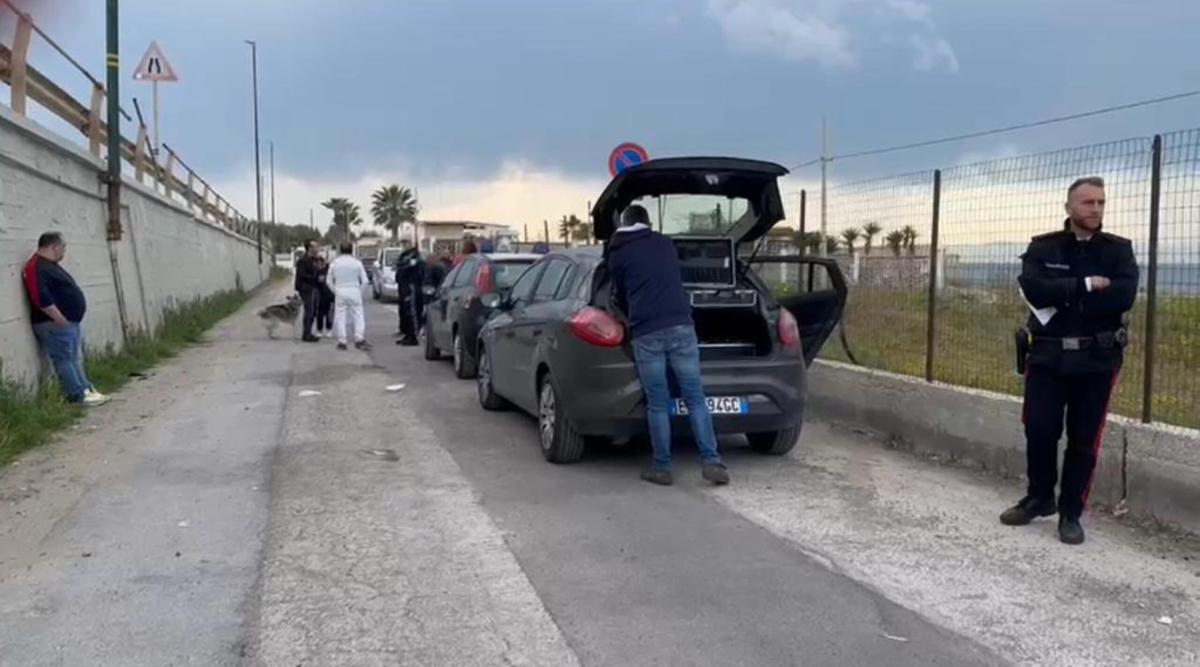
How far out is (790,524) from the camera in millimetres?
5727

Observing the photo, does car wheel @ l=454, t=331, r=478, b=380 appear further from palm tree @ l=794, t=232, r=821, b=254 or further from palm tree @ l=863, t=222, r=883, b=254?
palm tree @ l=863, t=222, r=883, b=254

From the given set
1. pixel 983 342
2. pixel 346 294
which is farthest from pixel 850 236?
pixel 346 294

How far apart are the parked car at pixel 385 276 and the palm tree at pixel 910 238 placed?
22223 millimetres

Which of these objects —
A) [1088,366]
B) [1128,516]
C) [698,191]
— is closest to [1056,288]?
[1088,366]

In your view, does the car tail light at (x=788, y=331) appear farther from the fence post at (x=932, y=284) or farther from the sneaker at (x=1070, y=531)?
the sneaker at (x=1070, y=531)

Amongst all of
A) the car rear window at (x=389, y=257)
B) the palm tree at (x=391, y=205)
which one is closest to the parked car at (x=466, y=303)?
the car rear window at (x=389, y=257)

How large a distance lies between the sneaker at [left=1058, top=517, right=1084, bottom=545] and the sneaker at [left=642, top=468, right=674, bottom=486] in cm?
234

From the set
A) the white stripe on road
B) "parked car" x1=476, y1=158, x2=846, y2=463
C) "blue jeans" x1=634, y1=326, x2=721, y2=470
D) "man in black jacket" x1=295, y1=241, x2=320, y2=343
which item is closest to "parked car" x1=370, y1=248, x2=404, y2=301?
"man in black jacket" x1=295, y1=241, x2=320, y2=343

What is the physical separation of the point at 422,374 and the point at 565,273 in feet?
16.6

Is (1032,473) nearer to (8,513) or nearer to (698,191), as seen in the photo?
(698,191)

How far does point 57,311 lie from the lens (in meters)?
9.31

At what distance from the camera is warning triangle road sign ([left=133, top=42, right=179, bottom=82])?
16.6m

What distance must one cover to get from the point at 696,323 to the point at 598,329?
36.9 inches

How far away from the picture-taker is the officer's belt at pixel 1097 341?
517cm
